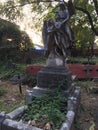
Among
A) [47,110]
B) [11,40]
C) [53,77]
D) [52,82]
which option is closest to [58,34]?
[53,77]

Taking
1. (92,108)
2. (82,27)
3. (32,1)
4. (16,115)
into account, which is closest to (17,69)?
(32,1)

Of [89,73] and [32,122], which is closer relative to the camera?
[32,122]

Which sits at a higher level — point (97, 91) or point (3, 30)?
point (3, 30)

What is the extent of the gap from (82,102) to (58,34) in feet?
9.40

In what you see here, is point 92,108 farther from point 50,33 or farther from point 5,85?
point 5,85

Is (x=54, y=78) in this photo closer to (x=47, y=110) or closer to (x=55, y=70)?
(x=55, y=70)

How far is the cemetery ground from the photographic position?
5.93 m

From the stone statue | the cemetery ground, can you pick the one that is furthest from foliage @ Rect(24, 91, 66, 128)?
the stone statue

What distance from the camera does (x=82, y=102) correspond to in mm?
7789

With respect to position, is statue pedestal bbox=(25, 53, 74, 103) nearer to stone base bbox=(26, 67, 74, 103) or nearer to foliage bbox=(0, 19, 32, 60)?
stone base bbox=(26, 67, 74, 103)

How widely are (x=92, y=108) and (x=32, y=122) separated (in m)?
3.11

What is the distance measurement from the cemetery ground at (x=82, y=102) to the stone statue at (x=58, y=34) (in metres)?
1.82

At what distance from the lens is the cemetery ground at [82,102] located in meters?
5.93

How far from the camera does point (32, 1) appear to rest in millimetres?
11922
